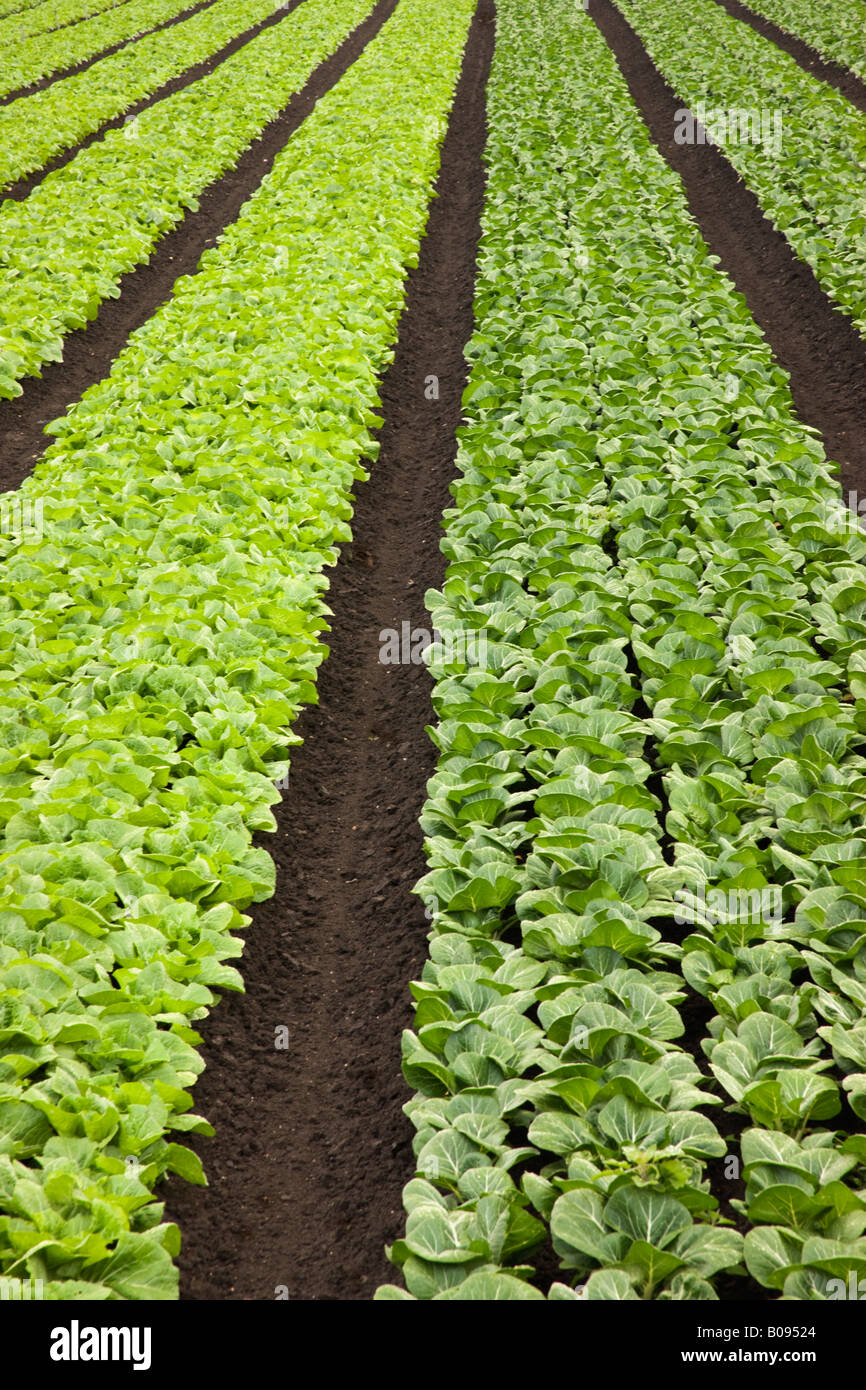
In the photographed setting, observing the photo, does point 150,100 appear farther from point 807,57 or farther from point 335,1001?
point 335,1001

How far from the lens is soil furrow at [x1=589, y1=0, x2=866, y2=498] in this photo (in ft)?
29.9

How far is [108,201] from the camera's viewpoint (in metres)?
14.3

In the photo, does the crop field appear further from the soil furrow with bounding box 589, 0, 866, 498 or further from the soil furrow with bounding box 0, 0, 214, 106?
the soil furrow with bounding box 0, 0, 214, 106

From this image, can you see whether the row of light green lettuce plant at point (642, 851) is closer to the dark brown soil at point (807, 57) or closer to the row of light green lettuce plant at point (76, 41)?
the dark brown soil at point (807, 57)

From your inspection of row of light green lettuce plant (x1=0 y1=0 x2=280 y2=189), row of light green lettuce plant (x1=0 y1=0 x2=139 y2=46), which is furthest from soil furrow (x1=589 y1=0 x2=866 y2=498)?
row of light green lettuce plant (x1=0 y1=0 x2=139 y2=46)

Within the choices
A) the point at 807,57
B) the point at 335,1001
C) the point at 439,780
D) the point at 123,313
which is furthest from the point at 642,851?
the point at 807,57

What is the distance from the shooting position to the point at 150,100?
70.0 feet

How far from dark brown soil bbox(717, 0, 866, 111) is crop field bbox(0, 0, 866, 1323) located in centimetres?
846

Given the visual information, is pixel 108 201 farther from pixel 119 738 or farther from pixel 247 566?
pixel 119 738

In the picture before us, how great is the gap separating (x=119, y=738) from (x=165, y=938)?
4.47 ft

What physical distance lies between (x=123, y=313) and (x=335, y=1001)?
35.5ft

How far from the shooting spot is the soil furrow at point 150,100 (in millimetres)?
16688

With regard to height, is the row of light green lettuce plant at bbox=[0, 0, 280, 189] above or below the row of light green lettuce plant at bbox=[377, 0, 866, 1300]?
above
